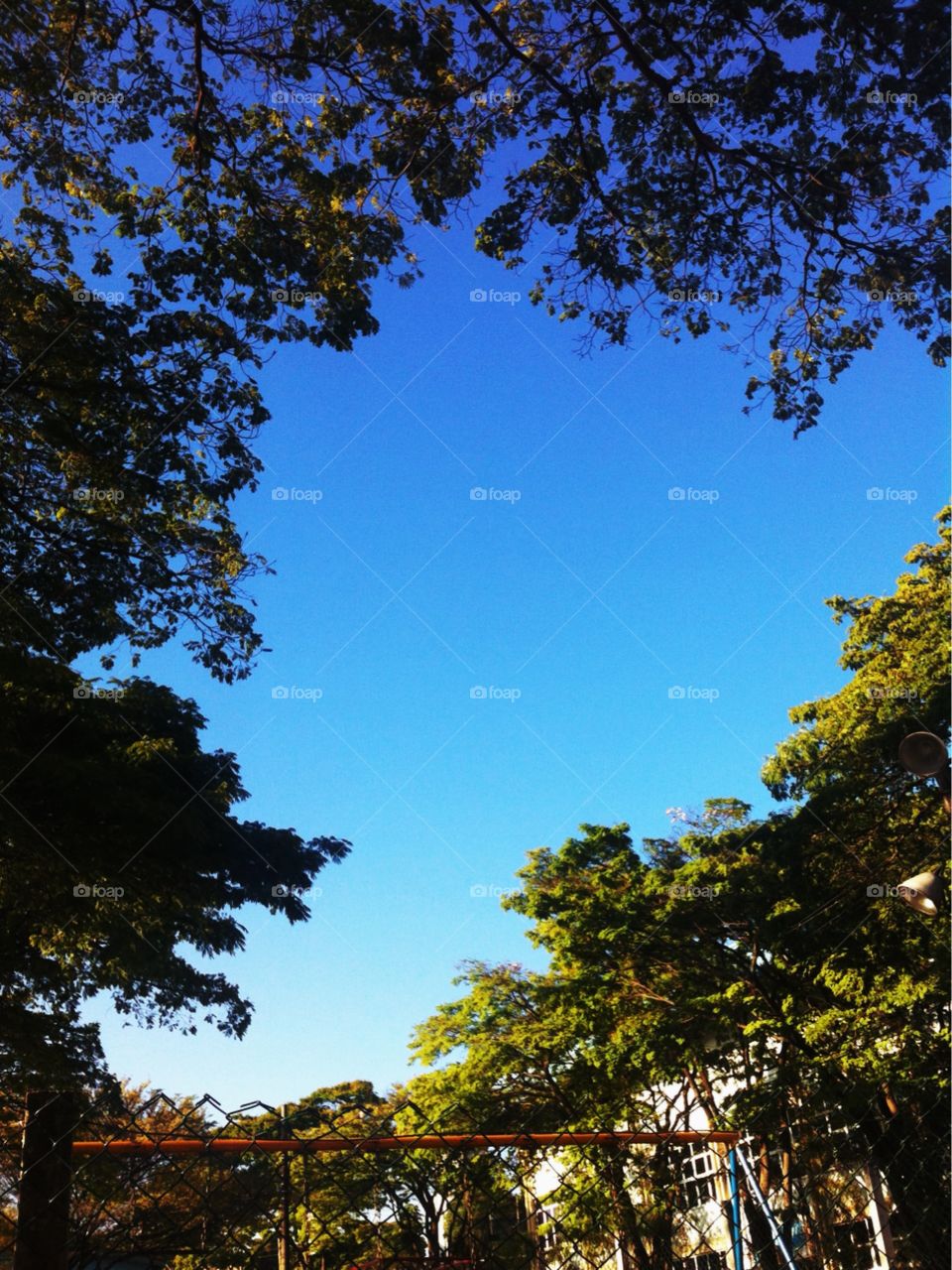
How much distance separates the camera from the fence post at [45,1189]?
1586 mm

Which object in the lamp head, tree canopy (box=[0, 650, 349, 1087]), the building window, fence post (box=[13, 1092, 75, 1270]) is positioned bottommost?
the building window

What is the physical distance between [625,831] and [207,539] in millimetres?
8919

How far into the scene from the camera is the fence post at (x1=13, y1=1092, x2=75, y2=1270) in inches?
62.4

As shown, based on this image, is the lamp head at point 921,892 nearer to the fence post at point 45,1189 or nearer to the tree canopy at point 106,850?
the fence post at point 45,1189

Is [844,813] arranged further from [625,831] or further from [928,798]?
[625,831]

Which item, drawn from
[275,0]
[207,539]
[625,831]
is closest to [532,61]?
[275,0]

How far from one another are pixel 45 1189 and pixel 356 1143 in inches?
31.1

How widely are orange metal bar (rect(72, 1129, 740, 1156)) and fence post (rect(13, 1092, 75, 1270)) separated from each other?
0.38 metres

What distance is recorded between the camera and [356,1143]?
87.4 inches

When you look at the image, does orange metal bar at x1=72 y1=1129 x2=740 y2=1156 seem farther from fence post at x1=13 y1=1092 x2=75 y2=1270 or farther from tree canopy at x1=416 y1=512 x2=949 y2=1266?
tree canopy at x1=416 y1=512 x2=949 y2=1266

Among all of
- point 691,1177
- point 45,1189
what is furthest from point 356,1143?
point 691,1177

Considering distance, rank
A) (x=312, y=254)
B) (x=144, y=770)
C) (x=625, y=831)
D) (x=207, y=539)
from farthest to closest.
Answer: (x=625, y=831), (x=144, y=770), (x=207, y=539), (x=312, y=254)

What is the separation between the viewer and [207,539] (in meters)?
8.95

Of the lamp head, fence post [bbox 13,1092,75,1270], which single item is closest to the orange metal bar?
fence post [bbox 13,1092,75,1270]
